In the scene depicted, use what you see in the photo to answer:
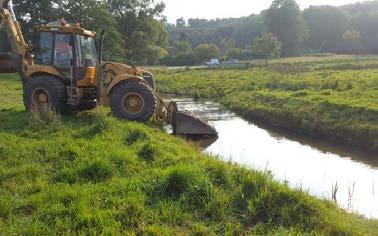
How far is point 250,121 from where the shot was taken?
21391 millimetres

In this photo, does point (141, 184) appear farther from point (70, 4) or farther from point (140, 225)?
point (70, 4)

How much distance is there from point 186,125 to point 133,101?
2010 mm

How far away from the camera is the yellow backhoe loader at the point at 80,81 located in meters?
14.8

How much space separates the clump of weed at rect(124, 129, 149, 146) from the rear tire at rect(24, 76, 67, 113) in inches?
147

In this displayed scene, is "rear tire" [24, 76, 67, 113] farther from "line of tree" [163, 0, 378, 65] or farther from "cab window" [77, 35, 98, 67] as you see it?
"line of tree" [163, 0, 378, 65]

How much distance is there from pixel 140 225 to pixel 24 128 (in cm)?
713

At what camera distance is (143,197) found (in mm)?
7723

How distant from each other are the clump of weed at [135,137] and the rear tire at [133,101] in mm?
2444

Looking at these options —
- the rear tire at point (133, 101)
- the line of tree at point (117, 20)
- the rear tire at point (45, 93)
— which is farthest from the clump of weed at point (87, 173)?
the line of tree at point (117, 20)

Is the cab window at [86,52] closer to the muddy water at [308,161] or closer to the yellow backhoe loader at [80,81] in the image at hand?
the yellow backhoe loader at [80,81]

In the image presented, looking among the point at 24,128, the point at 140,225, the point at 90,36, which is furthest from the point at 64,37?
the point at 140,225

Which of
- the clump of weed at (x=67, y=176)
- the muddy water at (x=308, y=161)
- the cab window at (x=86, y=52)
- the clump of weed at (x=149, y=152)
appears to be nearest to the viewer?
the clump of weed at (x=67, y=176)

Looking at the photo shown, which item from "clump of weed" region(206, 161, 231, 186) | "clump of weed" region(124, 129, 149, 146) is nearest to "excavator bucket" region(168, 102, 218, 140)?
"clump of weed" region(124, 129, 149, 146)

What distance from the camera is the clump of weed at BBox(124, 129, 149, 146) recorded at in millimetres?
11828
